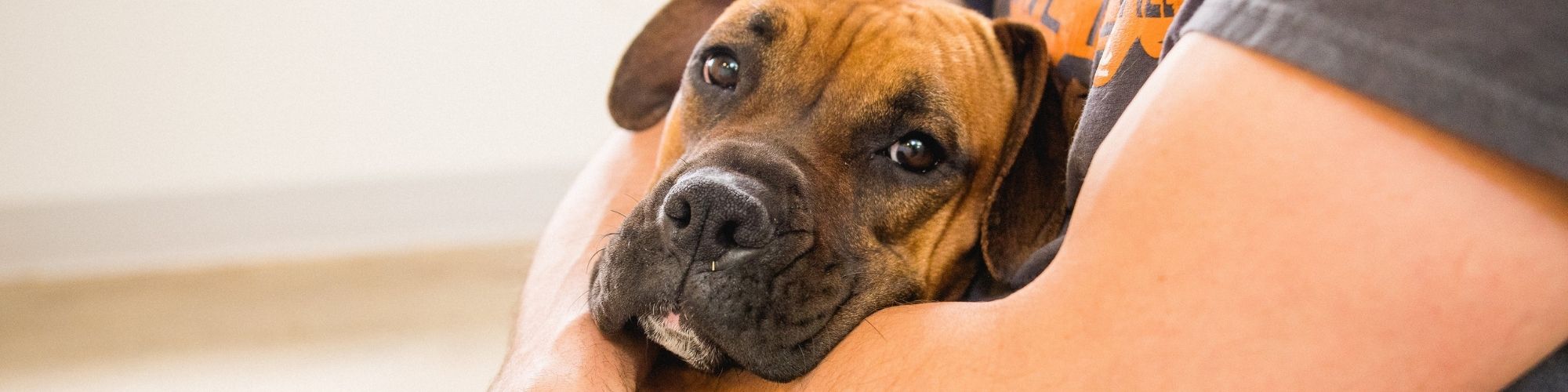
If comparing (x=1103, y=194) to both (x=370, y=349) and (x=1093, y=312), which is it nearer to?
(x=1093, y=312)

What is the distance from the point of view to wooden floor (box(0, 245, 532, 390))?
3561mm

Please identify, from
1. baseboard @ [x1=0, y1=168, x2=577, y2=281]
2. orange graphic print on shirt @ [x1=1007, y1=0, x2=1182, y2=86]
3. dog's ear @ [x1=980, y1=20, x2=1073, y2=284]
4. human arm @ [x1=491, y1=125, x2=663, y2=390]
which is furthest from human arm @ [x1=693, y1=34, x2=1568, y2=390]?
baseboard @ [x1=0, y1=168, x2=577, y2=281]

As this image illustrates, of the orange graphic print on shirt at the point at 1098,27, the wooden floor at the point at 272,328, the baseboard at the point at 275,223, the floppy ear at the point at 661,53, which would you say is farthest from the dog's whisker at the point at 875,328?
the baseboard at the point at 275,223

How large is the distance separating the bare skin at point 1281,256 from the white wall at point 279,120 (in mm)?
3449

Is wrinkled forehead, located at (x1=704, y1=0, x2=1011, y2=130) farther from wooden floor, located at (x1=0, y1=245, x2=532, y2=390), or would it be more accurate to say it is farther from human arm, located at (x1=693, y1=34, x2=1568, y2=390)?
wooden floor, located at (x1=0, y1=245, x2=532, y2=390)

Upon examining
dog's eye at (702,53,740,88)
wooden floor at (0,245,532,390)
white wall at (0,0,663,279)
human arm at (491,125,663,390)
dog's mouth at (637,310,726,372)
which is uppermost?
dog's eye at (702,53,740,88)

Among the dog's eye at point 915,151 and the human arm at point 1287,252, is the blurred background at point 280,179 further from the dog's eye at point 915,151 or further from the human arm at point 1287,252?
the human arm at point 1287,252

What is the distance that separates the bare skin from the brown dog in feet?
1.09

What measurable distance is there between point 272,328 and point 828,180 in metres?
3.04

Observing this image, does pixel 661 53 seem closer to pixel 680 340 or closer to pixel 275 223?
pixel 680 340

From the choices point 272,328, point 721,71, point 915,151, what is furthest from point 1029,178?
point 272,328

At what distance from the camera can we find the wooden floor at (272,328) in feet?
11.7

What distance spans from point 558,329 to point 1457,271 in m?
1.28

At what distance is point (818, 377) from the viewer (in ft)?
4.87
